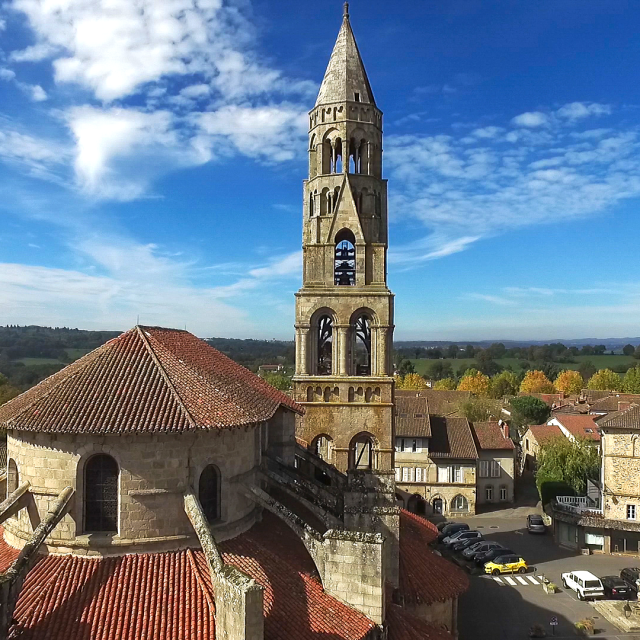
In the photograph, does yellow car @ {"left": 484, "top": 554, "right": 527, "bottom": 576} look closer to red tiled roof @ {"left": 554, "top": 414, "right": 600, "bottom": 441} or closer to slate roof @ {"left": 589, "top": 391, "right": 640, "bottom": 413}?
red tiled roof @ {"left": 554, "top": 414, "right": 600, "bottom": 441}

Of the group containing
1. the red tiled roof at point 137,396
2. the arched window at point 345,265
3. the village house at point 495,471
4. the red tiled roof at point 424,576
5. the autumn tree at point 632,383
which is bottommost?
A: the village house at point 495,471

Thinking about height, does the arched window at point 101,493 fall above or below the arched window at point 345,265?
below

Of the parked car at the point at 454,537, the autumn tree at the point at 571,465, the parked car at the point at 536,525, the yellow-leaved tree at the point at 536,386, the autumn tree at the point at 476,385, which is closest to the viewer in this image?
the parked car at the point at 454,537

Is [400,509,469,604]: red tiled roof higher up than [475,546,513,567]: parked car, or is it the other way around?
[400,509,469,604]: red tiled roof

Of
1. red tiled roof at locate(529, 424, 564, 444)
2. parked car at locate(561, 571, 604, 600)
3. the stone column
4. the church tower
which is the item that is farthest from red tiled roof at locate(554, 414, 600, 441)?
the stone column

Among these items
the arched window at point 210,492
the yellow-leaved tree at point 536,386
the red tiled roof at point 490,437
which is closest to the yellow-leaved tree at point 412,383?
the yellow-leaved tree at point 536,386

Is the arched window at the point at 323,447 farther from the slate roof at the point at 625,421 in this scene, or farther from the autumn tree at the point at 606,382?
the autumn tree at the point at 606,382

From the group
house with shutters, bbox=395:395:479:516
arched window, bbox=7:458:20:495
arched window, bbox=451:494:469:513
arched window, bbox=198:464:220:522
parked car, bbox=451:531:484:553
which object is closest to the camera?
arched window, bbox=198:464:220:522
